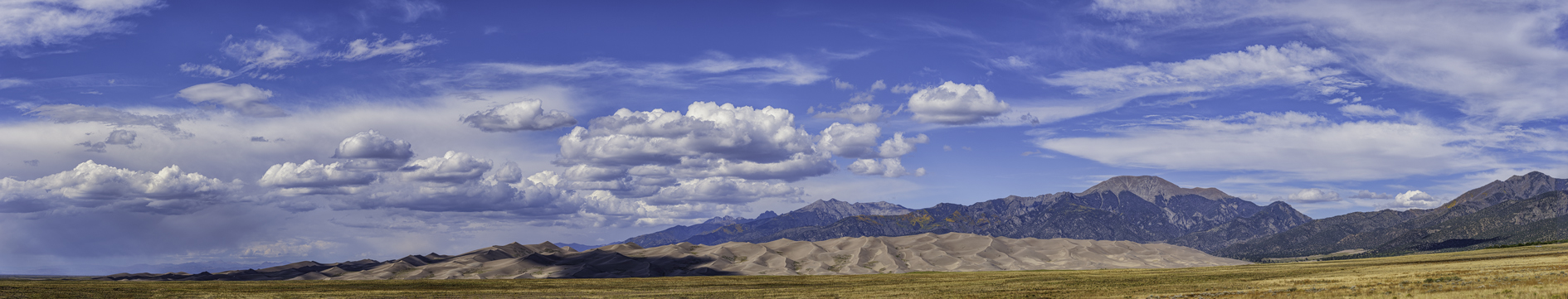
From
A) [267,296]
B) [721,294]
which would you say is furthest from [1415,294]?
[267,296]

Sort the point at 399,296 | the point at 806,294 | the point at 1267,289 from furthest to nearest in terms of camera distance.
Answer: the point at 399,296 < the point at 806,294 < the point at 1267,289

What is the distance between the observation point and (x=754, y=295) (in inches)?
3686

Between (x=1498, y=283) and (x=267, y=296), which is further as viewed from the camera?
(x=267, y=296)

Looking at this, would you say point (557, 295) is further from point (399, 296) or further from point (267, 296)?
point (267, 296)

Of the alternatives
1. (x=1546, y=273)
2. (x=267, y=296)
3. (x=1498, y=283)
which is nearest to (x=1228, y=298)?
(x=1498, y=283)

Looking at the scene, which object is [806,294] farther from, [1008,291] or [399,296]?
[399,296]

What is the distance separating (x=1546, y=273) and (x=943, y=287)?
2134 inches

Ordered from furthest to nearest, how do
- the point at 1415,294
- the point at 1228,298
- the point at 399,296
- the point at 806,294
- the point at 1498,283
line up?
the point at 399,296, the point at 806,294, the point at 1228,298, the point at 1498,283, the point at 1415,294

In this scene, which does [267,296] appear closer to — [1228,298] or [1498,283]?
[1228,298]

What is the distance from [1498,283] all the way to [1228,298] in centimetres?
1658

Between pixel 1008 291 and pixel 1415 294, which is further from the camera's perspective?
pixel 1008 291

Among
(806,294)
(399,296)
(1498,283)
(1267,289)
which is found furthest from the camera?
(399,296)

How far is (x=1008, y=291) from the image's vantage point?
8644cm

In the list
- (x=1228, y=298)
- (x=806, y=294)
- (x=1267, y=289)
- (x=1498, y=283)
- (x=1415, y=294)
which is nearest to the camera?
(x=1415, y=294)
